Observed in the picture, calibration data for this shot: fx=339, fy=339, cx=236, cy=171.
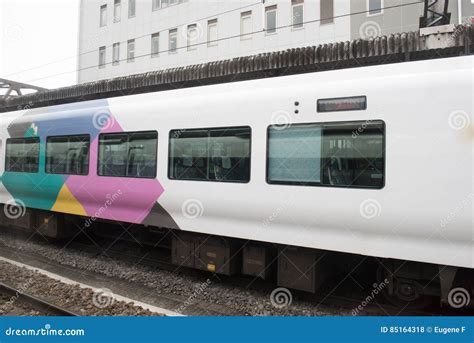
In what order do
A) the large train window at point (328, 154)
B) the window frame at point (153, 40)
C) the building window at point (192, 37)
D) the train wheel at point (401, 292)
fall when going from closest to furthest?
the large train window at point (328, 154)
the train wheel at point (401, 292)
the building window at point (192, 37)
the window frame at point (153, 40)

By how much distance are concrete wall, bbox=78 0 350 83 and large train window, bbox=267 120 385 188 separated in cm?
947

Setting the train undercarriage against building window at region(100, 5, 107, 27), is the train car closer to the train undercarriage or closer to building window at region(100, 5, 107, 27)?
the train undercarriage

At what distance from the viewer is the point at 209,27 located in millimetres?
15055

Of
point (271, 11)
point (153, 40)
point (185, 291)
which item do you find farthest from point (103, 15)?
point (185, 291)

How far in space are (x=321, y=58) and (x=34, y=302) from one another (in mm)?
5779

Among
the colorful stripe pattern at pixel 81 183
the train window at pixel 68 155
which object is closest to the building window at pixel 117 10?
the colorful stripe pattern at pixel 81 183

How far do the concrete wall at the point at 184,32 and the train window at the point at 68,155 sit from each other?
920 centimetres

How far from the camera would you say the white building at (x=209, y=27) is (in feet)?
38.8

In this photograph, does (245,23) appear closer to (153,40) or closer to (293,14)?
(293,14)

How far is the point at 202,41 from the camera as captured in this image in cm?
1509

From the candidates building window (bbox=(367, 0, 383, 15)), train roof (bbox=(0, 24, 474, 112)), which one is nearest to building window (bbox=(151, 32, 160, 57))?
train roof (bbox=(0, 24, 474, 112))

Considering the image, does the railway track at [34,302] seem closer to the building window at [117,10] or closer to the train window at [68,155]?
the train window at [68,155]

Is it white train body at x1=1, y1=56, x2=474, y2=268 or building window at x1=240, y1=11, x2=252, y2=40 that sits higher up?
building window at x1=240, y1=11, x2=252, y2=40

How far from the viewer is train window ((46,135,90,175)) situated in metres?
6.31
